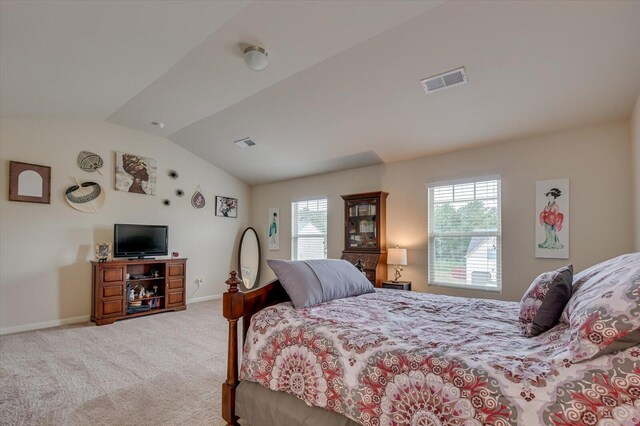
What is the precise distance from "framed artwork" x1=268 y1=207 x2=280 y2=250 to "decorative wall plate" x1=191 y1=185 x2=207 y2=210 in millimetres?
1373

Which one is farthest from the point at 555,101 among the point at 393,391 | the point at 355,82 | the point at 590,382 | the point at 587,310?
the point at 393,391

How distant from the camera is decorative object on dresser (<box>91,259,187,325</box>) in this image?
4434mm

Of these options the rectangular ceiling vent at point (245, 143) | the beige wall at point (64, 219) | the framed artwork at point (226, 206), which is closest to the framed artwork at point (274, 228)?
the framed artwork at point (226, 206)

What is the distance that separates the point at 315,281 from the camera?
2.20 m

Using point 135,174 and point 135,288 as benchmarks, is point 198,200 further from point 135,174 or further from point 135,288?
point 135,288

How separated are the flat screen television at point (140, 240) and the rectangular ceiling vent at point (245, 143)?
1855mm

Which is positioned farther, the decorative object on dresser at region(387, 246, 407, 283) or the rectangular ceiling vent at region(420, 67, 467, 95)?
the decorative object on dresser at region(387, 246, 407, 283)

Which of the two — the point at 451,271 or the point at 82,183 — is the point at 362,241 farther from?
the point at 82,183

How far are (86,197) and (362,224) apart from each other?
4.18 metres

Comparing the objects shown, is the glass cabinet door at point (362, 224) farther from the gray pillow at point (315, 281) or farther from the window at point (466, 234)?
the gray pillow at point (315, 281)

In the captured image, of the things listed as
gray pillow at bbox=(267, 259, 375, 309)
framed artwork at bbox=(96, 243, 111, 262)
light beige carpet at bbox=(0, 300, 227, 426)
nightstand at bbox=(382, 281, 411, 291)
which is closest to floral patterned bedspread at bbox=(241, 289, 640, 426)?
gray pillow at bbox=(267, 259, 375, 309)

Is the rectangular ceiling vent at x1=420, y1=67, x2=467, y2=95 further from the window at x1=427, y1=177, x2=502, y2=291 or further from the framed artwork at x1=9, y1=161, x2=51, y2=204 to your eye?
the framed artwork at x1=9, y1=161, x2=51, y2=204

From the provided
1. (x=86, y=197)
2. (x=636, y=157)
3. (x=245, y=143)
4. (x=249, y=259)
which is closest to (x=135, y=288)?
(x=86, y=197)

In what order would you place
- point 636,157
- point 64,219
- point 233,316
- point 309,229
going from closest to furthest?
point 233,316
point 636,157
point 64,219
point 309,229
